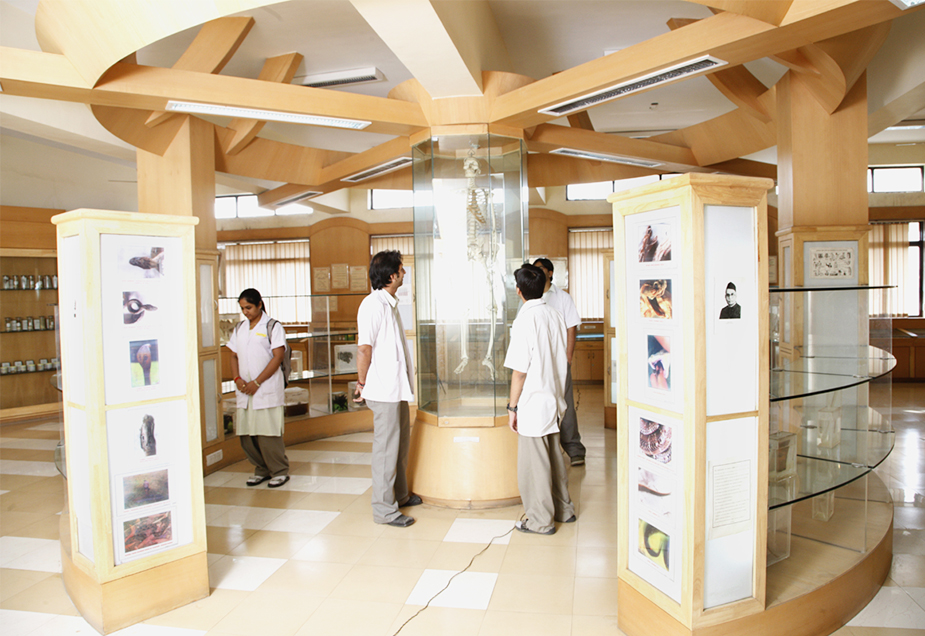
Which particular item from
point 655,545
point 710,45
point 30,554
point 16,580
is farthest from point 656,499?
point 30,554

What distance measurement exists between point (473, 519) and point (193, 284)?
2414 millimetres

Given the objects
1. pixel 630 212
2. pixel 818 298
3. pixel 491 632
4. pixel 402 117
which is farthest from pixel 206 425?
pixel 818 298

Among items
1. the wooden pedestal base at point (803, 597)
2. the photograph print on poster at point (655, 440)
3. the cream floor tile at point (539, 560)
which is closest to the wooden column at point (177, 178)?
the cream floor tile at point (539, 560)

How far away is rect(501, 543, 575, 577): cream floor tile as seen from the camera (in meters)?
3.38

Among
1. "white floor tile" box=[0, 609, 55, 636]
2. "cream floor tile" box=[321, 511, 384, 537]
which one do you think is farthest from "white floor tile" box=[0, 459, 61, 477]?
"cream floor tile" box=[321, 511, 384, 537]

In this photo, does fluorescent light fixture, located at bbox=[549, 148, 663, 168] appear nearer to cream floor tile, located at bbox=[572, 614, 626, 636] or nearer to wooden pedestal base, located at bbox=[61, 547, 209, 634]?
cream floor tile, located at bbox=[572, 614, 626, 636]

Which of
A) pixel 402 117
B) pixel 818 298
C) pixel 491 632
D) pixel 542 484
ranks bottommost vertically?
pixel 491 632

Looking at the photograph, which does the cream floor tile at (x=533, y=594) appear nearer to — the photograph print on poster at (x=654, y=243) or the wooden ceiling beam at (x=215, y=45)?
the photograph print on poster at (x=654, y=243)

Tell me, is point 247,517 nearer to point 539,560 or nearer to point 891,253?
point 539,560

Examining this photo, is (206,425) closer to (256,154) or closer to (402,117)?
(256,154)

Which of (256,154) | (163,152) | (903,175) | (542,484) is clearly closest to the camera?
(542,484)

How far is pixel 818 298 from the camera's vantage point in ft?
14.2

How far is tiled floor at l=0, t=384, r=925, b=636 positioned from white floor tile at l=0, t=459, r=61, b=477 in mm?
506

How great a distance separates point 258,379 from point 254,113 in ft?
6.86
